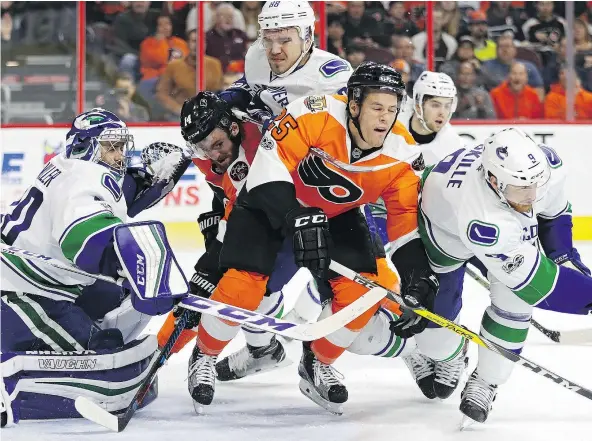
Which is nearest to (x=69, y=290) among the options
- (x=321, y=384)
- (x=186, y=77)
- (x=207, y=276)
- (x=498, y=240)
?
(x=207, y=276)

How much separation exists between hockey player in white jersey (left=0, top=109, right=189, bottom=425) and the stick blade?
10cm

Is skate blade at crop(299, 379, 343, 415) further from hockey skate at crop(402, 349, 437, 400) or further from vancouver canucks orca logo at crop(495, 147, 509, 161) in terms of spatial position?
vancouver canucks orca logo at crop(495, 147, 509, 161)

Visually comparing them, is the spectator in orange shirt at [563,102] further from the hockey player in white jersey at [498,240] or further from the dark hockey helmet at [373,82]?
the dark hockey helmet at [373,82]

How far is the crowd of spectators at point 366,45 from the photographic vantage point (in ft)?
20.8

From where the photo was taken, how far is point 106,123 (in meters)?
3.23

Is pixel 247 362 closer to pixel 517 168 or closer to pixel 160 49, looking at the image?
pixel 517 168

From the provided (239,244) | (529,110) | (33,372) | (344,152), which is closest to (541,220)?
(344,152)

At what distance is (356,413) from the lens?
10.4 feet

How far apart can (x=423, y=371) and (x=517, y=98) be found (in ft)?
10.7

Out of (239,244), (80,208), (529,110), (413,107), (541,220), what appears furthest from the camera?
(529,110)

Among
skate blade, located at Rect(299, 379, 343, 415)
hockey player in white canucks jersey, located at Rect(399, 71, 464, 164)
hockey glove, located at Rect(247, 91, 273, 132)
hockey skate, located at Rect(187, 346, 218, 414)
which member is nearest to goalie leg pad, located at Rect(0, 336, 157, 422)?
hockey skate, located at Rect(187, 346, 218, 414)

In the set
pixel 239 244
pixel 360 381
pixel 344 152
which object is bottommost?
pixel 360 381

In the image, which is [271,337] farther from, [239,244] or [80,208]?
Answer: [80,208]

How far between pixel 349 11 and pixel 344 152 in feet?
11.5
